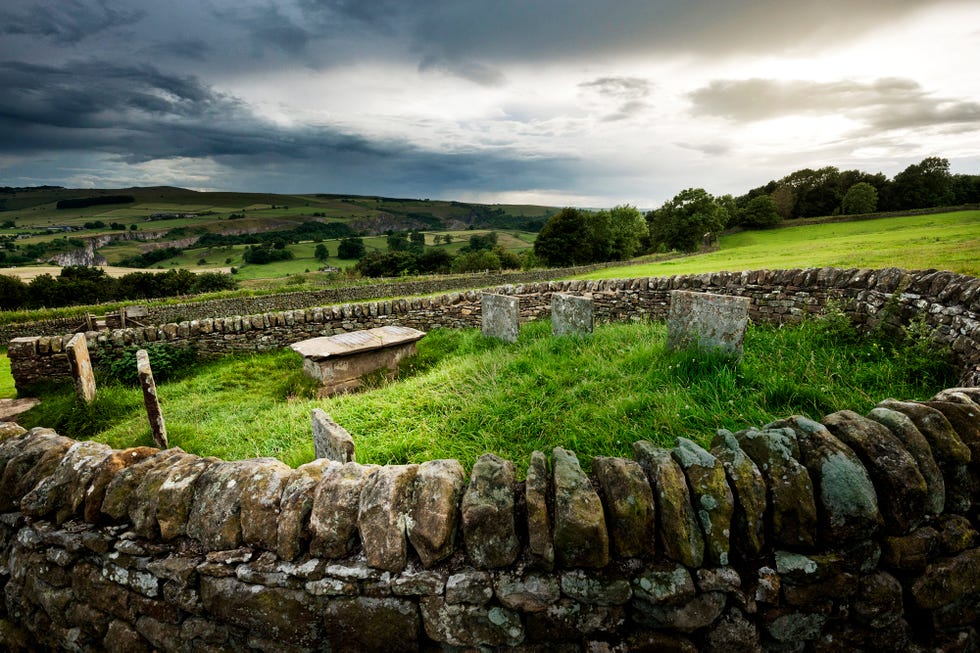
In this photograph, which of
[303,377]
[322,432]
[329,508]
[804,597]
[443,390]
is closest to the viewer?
[804,597]

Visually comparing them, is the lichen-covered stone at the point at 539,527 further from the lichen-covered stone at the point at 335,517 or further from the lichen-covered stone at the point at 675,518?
the lichen-covered stone at the point at 335,517

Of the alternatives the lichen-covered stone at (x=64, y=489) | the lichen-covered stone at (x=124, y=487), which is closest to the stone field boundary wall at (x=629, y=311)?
the lichen-covered stone at (x=124, y=487)

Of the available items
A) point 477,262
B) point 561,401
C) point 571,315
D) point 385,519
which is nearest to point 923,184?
point 477,262

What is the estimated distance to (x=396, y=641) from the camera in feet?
6.66

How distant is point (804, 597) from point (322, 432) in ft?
13.2

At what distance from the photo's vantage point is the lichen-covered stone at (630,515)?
189 centimetres

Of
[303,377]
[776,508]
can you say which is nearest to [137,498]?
[776,508]

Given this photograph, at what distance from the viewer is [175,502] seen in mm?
2346

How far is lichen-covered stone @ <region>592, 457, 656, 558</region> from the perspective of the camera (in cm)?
189

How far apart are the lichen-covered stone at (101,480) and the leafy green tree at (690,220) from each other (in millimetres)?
59446

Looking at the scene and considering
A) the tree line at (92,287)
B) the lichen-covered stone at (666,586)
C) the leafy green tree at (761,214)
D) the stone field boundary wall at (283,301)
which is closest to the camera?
the lichen-covered stone at (666,586)

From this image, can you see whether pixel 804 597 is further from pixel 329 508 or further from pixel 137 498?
pixel 137 498

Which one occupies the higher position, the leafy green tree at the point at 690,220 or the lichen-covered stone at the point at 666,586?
the leafy green tree at the point at 690,220

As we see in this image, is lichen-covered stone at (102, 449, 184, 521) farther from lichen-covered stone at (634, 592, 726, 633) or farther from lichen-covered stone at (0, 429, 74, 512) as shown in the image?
lichen-covered stone at (634, 592, 726, 633)
